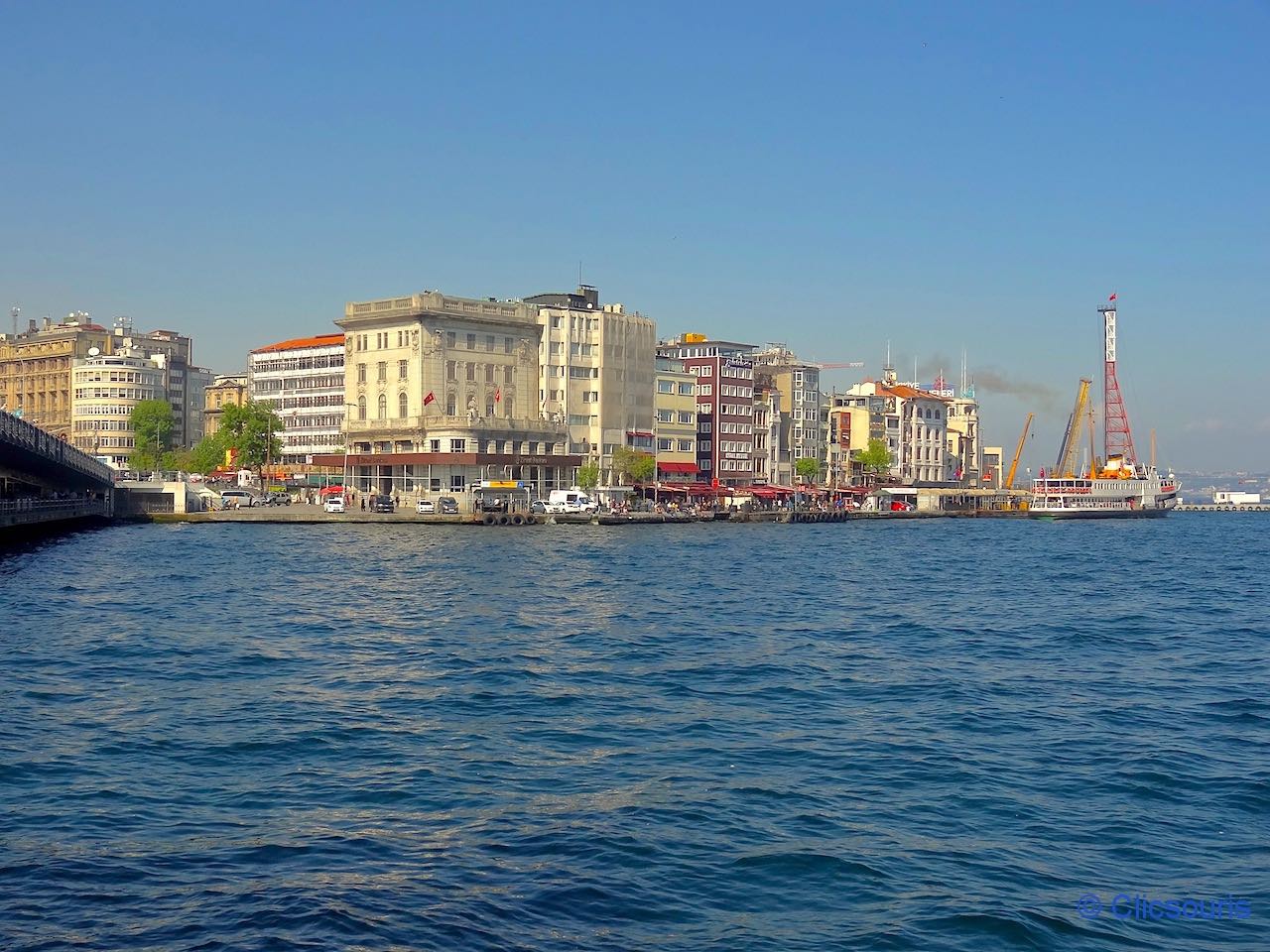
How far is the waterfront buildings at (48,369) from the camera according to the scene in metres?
188

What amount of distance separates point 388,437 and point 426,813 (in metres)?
119

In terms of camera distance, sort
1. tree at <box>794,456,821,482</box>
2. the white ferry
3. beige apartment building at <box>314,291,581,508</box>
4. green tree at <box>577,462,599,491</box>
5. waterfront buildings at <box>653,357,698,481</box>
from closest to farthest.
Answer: beige apartment building at <box>314,291,581,508</box> < green tree at <box>577,462,599,491</box> < waterfront buildings at <box>653,357,698,481</box> < tree at <box>794,456,821,482</box> < the white ferry

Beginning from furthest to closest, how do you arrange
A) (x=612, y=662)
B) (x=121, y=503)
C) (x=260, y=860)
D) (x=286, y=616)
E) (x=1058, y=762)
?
(x=121, y=503)
(x=286, y=616)
(x=612, y=662)
(x=1058, y=762)
(x=260, y=860)

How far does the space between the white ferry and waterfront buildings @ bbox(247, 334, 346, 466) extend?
3800 inches

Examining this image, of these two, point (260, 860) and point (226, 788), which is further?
point (226, 788)

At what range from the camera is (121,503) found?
11675 centimetres

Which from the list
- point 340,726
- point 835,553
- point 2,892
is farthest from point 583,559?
point 2,892

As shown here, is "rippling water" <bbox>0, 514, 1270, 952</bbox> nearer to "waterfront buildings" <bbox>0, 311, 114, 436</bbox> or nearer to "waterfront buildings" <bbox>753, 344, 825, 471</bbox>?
"waterfront buildings" <bbox>753, 344, 825, 471</bbox>

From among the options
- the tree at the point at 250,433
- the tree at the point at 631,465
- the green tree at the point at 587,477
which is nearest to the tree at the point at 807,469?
the tree at the point at 631,465

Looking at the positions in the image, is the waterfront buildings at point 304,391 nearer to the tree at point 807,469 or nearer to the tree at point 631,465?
the tree at point 631,465

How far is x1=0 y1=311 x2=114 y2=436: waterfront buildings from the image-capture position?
188 meters

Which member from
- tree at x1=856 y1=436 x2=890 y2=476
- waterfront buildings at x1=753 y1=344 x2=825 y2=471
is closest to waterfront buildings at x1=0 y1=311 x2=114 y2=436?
waterfront buildings at x1=753 y1=344 x2=825 y2=471

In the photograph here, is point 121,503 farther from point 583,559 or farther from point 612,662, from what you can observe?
point 612,662

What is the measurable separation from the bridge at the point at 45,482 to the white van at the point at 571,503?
37.9 meters
